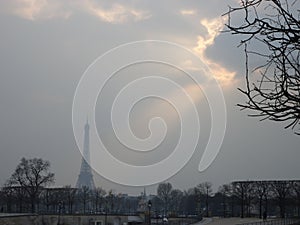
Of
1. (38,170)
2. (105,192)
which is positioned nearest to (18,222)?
(38,170)

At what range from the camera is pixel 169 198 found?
323ft

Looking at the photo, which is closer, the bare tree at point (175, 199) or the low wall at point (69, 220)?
the low wall at point (69, 220)

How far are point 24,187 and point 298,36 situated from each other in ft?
254

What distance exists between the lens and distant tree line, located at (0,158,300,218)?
2876 inches

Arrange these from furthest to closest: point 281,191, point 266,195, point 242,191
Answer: point 242,191
point 266,195
point 281,191

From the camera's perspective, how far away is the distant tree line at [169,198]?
7306 cm

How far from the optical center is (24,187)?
78.2m

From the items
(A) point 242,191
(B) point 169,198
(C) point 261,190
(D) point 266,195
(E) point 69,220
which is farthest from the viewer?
(B) point 169,198

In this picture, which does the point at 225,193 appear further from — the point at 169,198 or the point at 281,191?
the point at 169,198

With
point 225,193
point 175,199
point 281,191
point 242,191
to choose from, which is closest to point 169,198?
point 175,199

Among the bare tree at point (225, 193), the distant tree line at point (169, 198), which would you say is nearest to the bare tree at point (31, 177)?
the distant tree line at point (169, 198)

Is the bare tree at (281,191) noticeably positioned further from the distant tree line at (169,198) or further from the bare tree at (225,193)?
the bare tree at (225,193)

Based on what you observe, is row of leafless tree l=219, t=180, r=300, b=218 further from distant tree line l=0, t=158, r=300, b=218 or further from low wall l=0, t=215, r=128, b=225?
low wall l=0, t=215, r=128, b=225

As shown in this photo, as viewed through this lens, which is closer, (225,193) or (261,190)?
(261,190)
